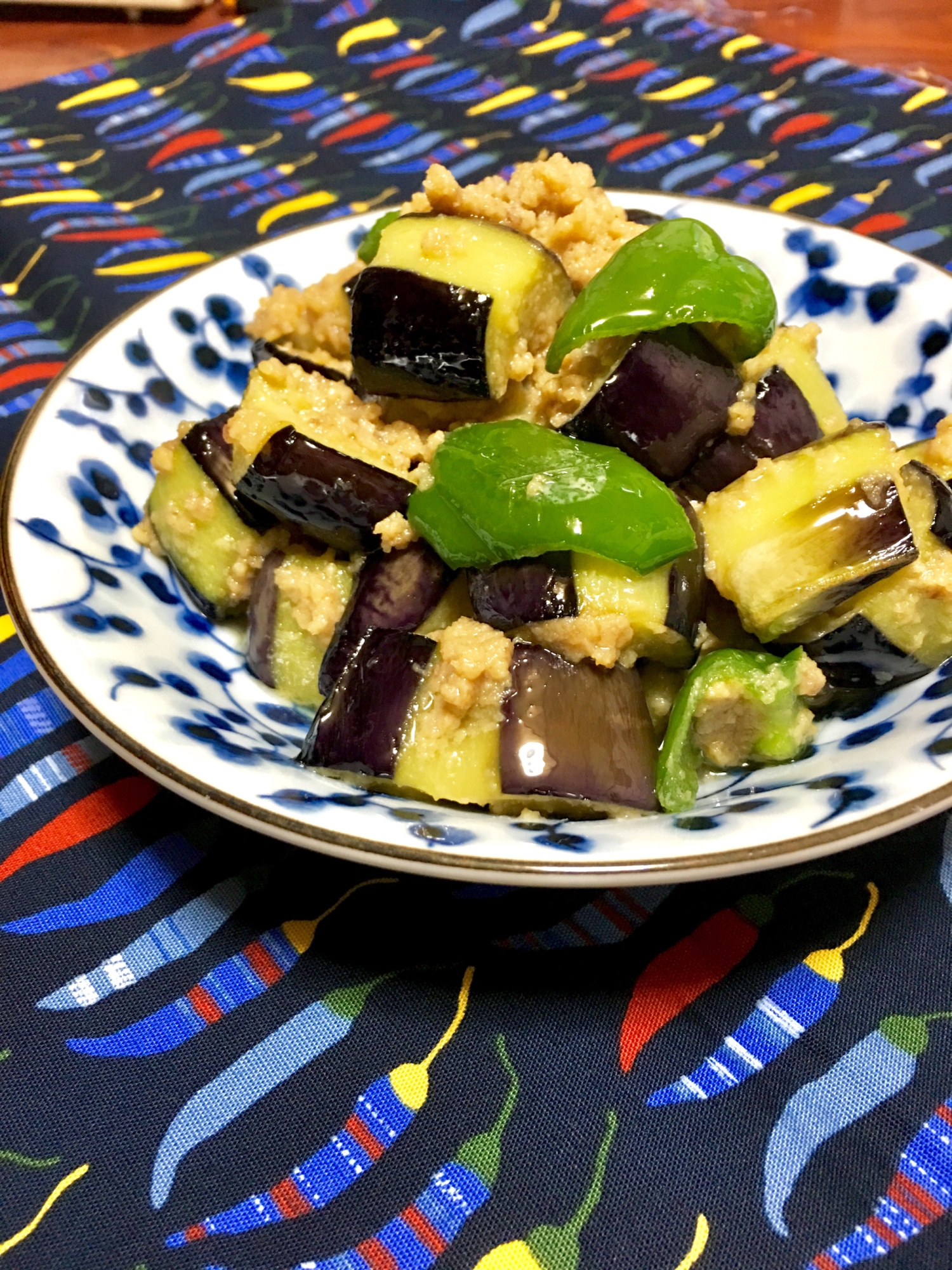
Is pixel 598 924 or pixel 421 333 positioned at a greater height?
pixel 421 333

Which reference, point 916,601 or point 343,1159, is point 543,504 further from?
point 343,1159

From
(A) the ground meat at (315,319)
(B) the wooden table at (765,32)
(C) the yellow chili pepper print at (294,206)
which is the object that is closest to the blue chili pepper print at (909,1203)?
(A) the ground meat at (315,319)

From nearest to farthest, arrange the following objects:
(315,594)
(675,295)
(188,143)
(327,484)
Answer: (675,295), (327,484), (315,594), (188,143)

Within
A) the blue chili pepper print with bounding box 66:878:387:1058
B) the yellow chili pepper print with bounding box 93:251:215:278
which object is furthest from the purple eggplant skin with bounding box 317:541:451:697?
the yellow chili pepper print with bounding box 93:251:215:278

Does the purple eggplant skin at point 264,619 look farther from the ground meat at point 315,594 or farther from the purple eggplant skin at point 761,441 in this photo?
the purple eggplant skin at point 761,441

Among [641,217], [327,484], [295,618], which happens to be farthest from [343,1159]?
[641,217]

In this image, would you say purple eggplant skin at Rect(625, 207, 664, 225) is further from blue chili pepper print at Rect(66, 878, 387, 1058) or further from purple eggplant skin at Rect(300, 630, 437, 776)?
blue chili pepper print at Rect(66, 878, 387, 1058)

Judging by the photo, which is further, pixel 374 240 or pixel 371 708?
pixel 374 240
